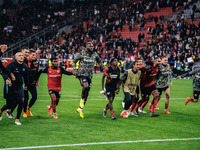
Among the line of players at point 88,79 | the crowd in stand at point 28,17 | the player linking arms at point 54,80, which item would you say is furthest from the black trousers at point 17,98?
the crowd in stand at point 28,17

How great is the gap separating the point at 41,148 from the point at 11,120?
3.49m

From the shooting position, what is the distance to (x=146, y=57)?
34.3 m

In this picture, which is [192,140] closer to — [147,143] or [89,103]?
[147,143]

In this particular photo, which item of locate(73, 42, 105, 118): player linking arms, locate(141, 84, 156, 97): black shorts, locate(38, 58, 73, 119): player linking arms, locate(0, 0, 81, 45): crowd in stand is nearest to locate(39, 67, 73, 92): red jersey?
locate(38, 58, 73, 119): player linking arms

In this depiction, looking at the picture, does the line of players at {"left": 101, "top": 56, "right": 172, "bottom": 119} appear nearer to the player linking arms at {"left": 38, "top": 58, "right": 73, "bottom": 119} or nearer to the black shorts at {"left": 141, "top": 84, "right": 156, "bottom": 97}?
the black shorts at {"left": 141, "top": 84, "right": 156, "bottom": 97}

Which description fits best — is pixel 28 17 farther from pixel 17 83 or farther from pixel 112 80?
pixel 17 83

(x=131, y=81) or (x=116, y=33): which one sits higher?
(x=116, y=33)

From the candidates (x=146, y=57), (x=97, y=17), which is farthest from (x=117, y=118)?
(x=97, y=17)

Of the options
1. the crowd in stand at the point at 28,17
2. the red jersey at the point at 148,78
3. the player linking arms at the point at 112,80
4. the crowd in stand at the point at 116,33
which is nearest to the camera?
the player linking arms at the point at 112,80

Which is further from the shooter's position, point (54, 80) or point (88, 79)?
point (88, 79)

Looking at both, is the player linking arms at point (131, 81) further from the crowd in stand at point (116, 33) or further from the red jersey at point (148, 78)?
the crowd in stand at point (116, 33)

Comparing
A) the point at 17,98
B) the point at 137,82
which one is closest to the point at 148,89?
the point at 137,82

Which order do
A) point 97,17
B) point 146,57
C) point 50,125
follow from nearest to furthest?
point 50,125
point 146,57
point 97,17

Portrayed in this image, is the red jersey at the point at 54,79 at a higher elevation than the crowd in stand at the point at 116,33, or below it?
below
